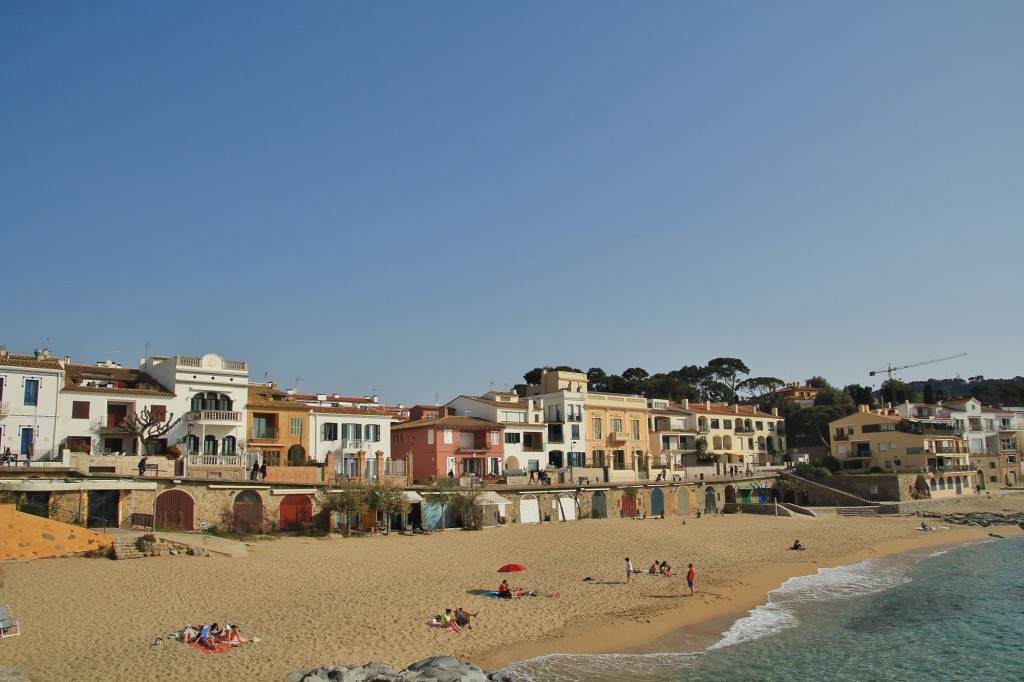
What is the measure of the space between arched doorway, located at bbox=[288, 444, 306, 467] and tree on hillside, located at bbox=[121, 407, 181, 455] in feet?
23.1

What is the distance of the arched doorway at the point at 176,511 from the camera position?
3281 centimetres

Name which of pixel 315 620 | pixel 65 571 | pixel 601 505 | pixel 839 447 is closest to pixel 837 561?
pixel 601 505

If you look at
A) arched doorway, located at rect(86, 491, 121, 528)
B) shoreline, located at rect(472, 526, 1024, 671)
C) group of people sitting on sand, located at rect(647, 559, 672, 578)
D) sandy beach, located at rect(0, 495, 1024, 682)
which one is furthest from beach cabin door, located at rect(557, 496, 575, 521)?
arched doorway, located at rect(86, 491, 121, 528)

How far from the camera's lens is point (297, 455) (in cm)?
4569

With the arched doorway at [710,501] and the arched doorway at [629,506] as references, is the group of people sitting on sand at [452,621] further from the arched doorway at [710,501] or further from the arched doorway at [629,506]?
the arched doorway at [710,501]

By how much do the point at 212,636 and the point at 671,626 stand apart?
13949 mm

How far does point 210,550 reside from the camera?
29.2 m

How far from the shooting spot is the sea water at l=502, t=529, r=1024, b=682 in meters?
19.7

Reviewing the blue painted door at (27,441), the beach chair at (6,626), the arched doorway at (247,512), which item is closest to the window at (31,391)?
the blue painted door at (27,441)

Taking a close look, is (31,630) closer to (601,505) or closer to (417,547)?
(417,547)

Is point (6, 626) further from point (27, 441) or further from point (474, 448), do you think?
point (474, 448)

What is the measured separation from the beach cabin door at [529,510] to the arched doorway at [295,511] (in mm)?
13533

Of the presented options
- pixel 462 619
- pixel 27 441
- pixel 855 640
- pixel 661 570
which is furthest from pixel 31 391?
pixel 855 640

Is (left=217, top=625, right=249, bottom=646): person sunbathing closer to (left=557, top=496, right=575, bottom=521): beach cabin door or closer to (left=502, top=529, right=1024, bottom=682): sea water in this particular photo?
(left=502, top=529, right=1024, bottom=682): sea water
